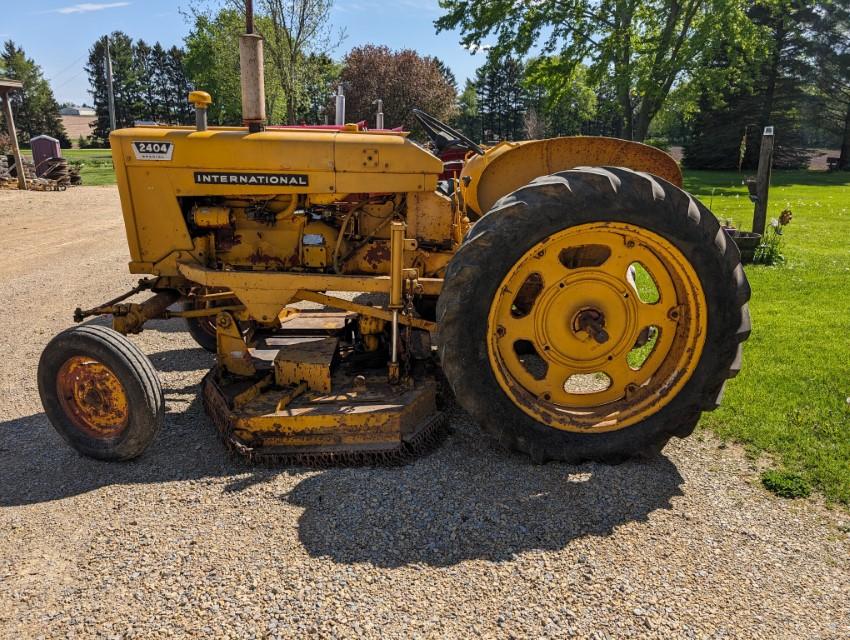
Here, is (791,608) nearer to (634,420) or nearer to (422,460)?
(634,420)

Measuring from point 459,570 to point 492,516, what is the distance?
39 cm

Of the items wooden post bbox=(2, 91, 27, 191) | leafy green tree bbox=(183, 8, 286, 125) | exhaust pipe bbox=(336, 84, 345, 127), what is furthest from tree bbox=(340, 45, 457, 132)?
exhaust pipe bbox=(336, 84, 345, 127)

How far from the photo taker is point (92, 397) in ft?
10.7

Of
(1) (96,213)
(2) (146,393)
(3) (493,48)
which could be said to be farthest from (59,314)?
(3) (493,48)

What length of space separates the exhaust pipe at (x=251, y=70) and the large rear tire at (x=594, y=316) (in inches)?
61.3

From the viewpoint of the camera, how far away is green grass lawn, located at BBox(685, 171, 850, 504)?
3.44 m

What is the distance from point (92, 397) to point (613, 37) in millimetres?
22743

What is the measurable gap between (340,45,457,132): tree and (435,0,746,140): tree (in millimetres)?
5045

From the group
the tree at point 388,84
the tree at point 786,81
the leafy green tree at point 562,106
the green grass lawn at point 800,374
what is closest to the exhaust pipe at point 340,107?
the green grass lawn at point 800,374

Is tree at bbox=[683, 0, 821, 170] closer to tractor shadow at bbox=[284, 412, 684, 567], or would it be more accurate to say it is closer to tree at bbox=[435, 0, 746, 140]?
tree at bbox=[435, 0, 746, 140]

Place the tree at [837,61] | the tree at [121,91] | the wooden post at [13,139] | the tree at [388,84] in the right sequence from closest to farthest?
the wooden post at [13,139] → the tree at [388,84] → the tree at [837,61] → the tree at [121,91]

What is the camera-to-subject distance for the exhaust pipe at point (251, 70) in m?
3.24

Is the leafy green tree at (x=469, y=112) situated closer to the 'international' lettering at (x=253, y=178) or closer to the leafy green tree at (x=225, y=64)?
the leafy green tree at (x=225, y=64)

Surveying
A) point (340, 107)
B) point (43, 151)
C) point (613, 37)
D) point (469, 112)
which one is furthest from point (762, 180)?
point (469, 112)
